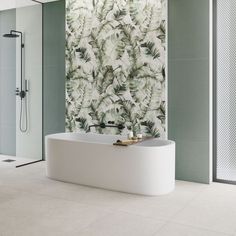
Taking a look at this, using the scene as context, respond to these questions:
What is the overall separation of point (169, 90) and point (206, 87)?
53 centimetres

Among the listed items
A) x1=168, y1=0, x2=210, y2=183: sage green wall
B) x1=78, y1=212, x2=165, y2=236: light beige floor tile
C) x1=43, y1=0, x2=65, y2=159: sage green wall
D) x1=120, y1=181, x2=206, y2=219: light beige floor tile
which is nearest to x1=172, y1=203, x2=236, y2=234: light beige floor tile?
x1=120, y1=181, x2=206, y2=219: light beige floor tile

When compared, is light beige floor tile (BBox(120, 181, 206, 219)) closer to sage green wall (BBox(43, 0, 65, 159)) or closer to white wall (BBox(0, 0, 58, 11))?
sage green wall (BBox(43, 0, 65, 159))

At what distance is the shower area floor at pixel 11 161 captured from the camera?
541 cm

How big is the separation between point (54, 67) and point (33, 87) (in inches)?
20.0

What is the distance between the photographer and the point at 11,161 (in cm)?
563

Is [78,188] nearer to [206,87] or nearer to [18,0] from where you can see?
[206,87]

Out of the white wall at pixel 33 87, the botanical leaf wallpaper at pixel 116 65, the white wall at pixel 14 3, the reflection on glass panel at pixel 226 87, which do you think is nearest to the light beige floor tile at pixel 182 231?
the reflection on glass panel at pixel 226 87

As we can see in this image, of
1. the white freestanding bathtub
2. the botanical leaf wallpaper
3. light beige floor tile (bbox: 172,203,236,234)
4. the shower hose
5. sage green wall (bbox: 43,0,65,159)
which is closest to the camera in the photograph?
light beige floor tile (bbox: 172,203,236,234)

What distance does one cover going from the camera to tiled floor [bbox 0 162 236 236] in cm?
292

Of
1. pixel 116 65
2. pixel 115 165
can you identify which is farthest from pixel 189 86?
pixel 115 165

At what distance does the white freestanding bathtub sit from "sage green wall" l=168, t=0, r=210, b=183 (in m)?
0.41

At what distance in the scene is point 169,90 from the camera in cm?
467

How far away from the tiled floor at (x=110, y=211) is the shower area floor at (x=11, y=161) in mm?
929

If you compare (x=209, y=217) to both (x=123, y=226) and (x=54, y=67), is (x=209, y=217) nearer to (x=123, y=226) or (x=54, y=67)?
(x=123, y=226)
